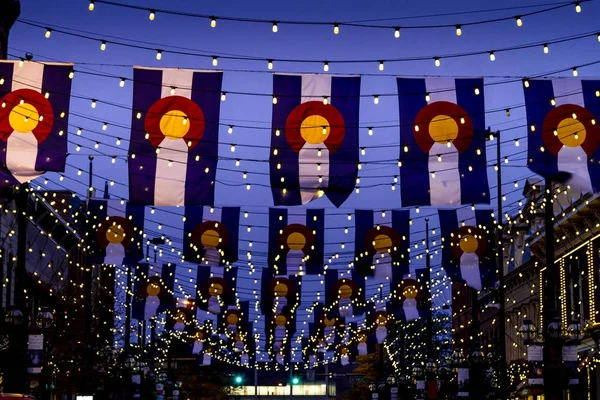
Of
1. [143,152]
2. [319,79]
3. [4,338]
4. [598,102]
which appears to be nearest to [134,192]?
[143,152]

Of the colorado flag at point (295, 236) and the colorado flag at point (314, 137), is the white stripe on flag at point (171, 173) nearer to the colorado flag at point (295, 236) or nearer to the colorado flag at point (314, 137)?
the colorado flag at point (314, 137)

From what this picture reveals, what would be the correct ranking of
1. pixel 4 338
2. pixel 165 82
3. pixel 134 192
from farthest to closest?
pixel 4 338
pixel 134 192
pixel 165 82

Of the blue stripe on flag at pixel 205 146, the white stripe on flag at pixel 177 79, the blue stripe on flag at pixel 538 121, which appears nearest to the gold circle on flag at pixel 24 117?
the white stripe on flag at pixel 177 79

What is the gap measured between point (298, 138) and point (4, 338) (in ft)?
62.9

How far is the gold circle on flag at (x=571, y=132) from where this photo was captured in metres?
28.8

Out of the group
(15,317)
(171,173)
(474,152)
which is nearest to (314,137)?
(171,173)

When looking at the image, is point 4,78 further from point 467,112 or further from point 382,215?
point 382,215

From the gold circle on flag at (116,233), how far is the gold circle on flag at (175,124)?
55.6 ft

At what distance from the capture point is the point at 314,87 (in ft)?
90.5

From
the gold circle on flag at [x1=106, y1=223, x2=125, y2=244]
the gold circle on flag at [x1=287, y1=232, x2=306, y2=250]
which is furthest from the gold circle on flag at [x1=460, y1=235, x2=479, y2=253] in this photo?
the gold circle on flag at [x1=106, y1=223, x2=125, y2=244]

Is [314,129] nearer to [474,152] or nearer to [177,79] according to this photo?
[177,79]

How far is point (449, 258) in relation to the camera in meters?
44.5

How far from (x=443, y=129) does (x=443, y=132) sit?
0.07 metres

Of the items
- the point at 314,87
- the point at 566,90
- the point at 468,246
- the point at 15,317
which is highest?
the point at 566,90
